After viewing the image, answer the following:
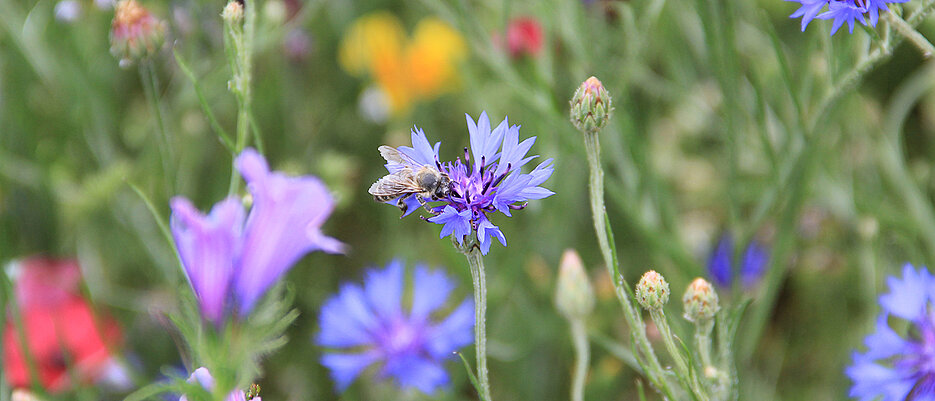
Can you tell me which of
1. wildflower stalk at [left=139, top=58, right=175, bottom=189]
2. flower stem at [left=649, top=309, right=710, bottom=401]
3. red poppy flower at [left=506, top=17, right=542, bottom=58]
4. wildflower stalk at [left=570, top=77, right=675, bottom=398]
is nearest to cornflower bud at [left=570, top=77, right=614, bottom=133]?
wildflower stalk at [left=570, top=77, right=675, bottom=398]

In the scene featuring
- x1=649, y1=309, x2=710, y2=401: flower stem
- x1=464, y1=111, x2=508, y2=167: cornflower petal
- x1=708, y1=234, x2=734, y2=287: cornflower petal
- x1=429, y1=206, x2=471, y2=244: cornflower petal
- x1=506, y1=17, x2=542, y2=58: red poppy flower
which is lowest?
x1=649, y1=309, x2=710, y2=401: flower stem

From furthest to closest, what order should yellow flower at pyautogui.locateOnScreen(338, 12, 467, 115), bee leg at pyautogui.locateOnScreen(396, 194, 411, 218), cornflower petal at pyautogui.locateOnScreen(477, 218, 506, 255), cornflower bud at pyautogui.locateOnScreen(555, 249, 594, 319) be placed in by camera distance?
yellow flower at pyautogui.locateOnScreen(338, 12, 467, 115) → cornflower bud at pyautogui.locateOnScreen(555, 249, 594, 319) → bee leg at pyautogui.locateOnScreen(396, 194, 411, 218) → cornflower petal at pyautogui.locateOnScreen(477, 218, 506, 255)

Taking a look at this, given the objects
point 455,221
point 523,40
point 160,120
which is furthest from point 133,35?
point 523,40

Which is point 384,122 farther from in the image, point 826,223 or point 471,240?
point 471,240

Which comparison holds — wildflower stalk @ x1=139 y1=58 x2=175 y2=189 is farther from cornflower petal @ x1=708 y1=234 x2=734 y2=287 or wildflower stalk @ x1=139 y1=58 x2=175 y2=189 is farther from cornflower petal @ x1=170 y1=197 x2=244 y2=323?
cornflower petal @ x1=708 y1=234 x2=734 y2=287

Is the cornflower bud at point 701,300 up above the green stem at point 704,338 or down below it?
above

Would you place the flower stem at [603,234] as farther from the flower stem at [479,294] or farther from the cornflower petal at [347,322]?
the cornflower petal at [347,322]

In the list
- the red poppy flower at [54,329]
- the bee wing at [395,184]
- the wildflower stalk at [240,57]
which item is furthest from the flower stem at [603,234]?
the red poppy flower at [54,329]
